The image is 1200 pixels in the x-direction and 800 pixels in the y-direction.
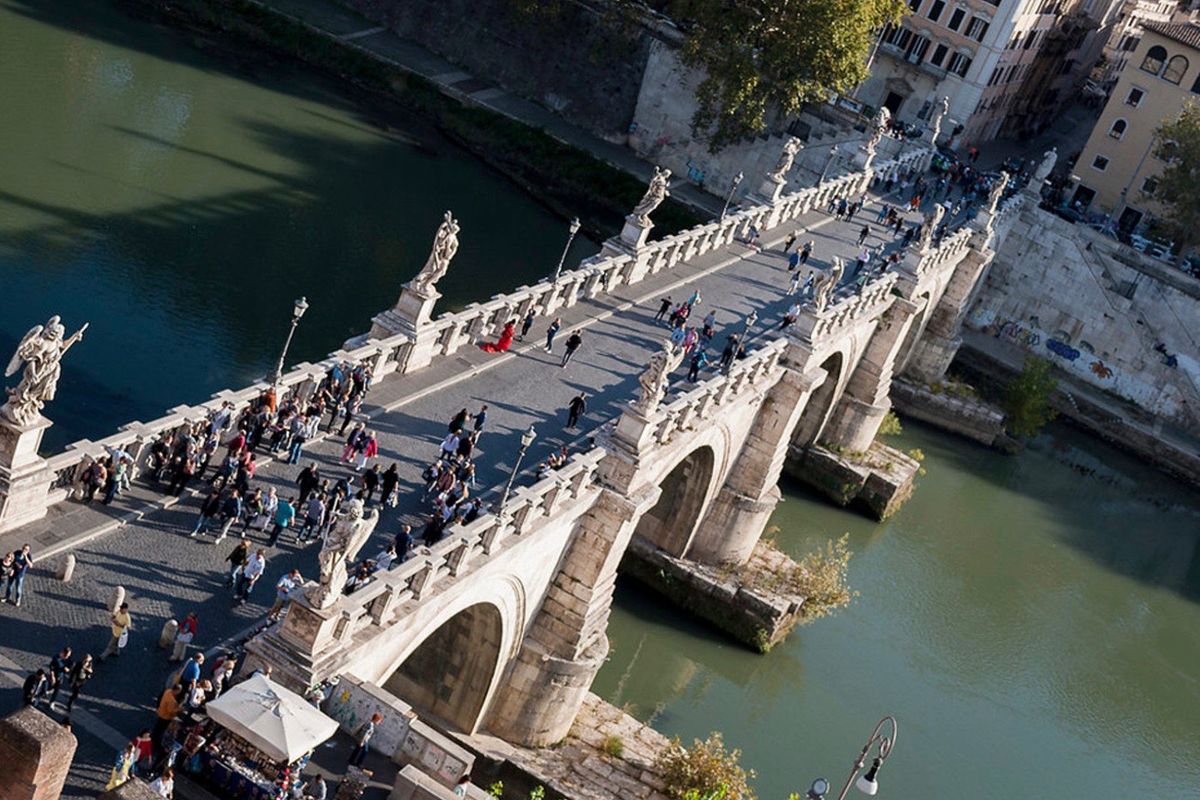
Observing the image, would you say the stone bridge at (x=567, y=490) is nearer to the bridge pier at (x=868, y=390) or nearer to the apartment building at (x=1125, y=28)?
the bridge pier at (x=868, y=390)

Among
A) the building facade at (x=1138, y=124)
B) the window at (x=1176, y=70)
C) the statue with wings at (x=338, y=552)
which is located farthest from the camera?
the building facade at (x=1138, y=124)

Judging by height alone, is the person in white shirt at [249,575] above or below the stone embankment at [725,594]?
above

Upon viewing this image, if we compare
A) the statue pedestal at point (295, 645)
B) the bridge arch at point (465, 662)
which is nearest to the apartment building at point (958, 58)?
the bridge arch at point (465, 662)

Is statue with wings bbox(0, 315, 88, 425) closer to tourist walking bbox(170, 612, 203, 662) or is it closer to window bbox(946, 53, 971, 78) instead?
tourist walking bbox(170, 612, 203, 662)

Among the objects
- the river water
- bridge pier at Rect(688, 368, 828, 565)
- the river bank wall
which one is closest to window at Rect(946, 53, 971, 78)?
the river bank wall

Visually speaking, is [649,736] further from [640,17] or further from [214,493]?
[640,17]

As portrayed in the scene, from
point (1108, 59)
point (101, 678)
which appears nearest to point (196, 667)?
point (101, 678)

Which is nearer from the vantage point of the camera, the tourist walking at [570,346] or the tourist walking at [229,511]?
the tourist walking at [229,511]
